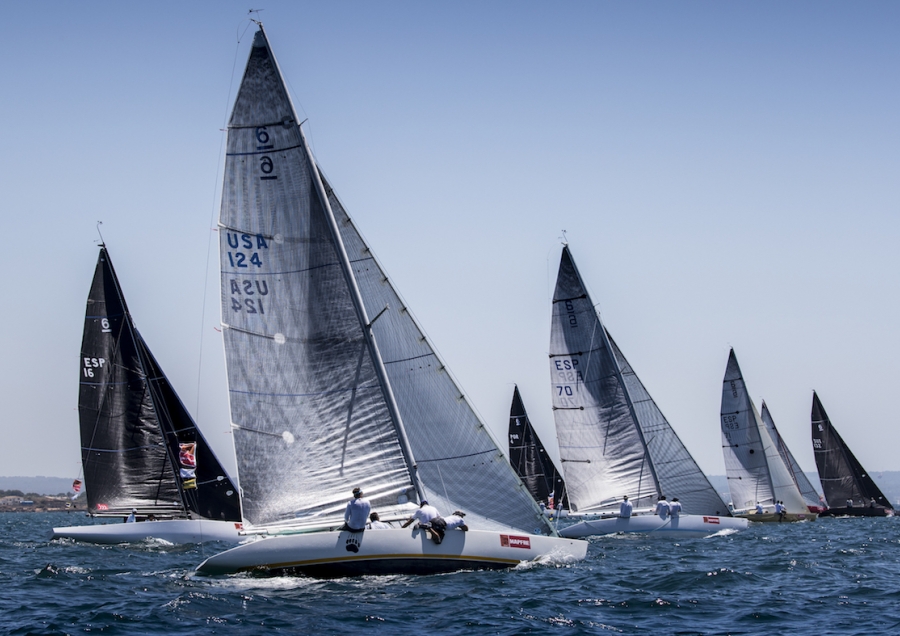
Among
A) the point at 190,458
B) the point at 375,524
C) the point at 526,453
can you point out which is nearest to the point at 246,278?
the point at 375,524

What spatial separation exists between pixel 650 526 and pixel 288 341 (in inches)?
711

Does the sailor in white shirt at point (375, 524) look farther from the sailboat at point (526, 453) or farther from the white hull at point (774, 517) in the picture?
the sailboat at point (526, 453)

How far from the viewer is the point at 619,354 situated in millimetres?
36062

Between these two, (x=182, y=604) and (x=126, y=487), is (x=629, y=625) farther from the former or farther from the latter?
(x=126, y=487)

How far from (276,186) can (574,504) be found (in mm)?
20596

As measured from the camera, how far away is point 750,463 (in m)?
47.6

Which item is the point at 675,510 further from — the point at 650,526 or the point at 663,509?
the point at 650,526

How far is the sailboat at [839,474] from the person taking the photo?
58.9 m

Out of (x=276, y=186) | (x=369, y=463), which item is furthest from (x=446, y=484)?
(x=276, y=186)

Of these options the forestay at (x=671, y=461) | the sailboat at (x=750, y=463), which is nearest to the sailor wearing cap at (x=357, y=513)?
the forestay at (x=671, y=461)

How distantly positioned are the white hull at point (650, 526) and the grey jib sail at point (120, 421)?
44.1 feet

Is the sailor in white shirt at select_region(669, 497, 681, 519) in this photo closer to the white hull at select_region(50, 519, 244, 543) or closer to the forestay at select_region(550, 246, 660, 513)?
the forestay at select_region(550, 246, 660, 513)

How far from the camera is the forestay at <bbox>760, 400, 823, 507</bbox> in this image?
57125mm

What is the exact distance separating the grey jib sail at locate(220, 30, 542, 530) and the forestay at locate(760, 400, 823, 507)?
43053mm
